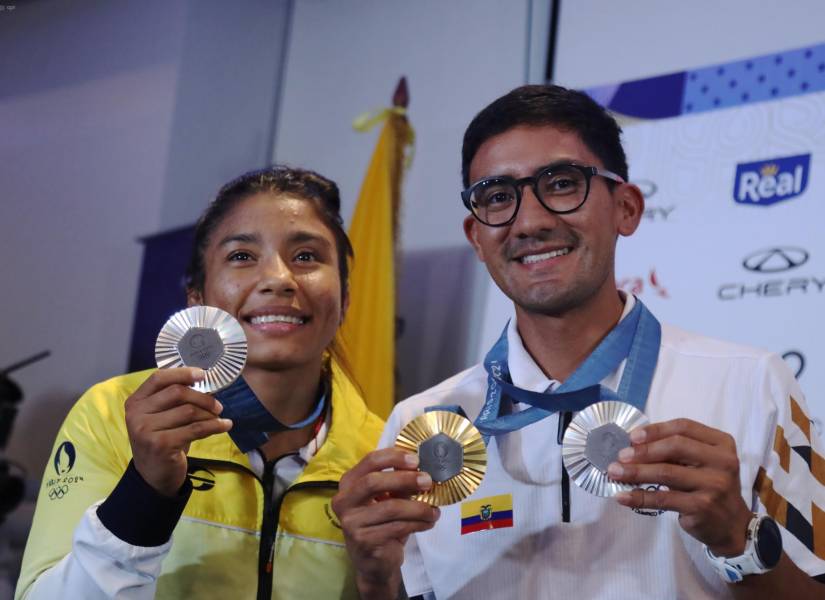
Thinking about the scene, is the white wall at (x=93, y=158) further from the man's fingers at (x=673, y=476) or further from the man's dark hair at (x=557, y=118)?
the man's fingers at (x=673, y=476)

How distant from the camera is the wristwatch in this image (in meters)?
1.55

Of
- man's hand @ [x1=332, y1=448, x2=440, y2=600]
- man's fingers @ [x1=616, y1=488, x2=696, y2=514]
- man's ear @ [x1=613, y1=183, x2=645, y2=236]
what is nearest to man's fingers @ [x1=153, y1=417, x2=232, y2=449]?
man's hand @ [x1=332, y1=448, x2=440, y2=600]

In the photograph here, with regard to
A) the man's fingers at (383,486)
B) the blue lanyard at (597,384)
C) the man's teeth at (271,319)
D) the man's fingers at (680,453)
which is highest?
the man's teeth at (271,319)

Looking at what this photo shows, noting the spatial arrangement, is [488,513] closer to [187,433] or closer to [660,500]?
[660,500]

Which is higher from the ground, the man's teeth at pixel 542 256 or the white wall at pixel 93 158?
the white wall at pixel 93 158

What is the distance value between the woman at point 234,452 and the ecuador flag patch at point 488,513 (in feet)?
1.25

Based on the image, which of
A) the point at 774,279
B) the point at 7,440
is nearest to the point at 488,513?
the point at 774,279

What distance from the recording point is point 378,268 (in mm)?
4246

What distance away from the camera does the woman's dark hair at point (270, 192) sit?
2.48 metres

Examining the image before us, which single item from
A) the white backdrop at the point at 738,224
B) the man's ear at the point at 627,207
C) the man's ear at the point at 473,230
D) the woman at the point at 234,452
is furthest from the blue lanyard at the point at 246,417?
the white backdrop at the point at 738,224

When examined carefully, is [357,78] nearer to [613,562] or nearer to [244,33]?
[244,33]

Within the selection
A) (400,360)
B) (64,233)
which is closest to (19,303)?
(64,233)

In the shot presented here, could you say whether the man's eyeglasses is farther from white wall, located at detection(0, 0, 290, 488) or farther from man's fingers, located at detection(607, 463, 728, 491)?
white wall, located at detection(0, 0, 290, 488)

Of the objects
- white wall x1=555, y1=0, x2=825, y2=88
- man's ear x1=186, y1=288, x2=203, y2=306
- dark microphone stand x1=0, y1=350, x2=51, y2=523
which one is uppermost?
Answer: white wall x1=555, y1=0, x2=825, y2=88
